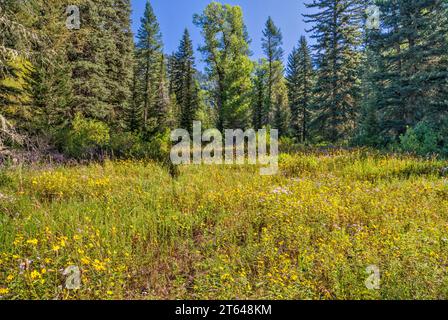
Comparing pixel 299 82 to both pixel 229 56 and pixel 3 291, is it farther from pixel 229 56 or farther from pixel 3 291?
pixel 3 291

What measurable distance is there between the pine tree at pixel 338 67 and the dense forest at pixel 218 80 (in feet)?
0.28

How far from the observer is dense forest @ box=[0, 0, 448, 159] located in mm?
11969

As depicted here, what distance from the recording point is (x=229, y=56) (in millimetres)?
23359

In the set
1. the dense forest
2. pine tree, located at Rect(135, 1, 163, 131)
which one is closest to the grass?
the dense forest

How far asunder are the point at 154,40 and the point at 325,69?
19.1m

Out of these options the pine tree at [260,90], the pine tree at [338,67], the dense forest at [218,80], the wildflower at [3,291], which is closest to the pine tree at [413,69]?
the dense forest at [218,80]

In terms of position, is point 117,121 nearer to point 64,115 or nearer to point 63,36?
point 64,115

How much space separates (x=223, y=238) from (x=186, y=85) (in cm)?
3324

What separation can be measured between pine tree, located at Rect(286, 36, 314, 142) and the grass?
91.6 ft

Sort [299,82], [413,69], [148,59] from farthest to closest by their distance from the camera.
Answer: [299,82] < [148,59] < [413,69]

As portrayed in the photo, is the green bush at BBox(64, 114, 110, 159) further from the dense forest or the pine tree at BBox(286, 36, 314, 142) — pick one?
the pine tree at BBox(286, 36, 314, 142)

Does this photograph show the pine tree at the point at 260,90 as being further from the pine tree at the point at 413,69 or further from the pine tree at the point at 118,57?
the pine tree at the point at 413,69

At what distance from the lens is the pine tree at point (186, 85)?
3181 cm

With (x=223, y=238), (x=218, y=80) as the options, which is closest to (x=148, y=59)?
(x=218, y=80)
